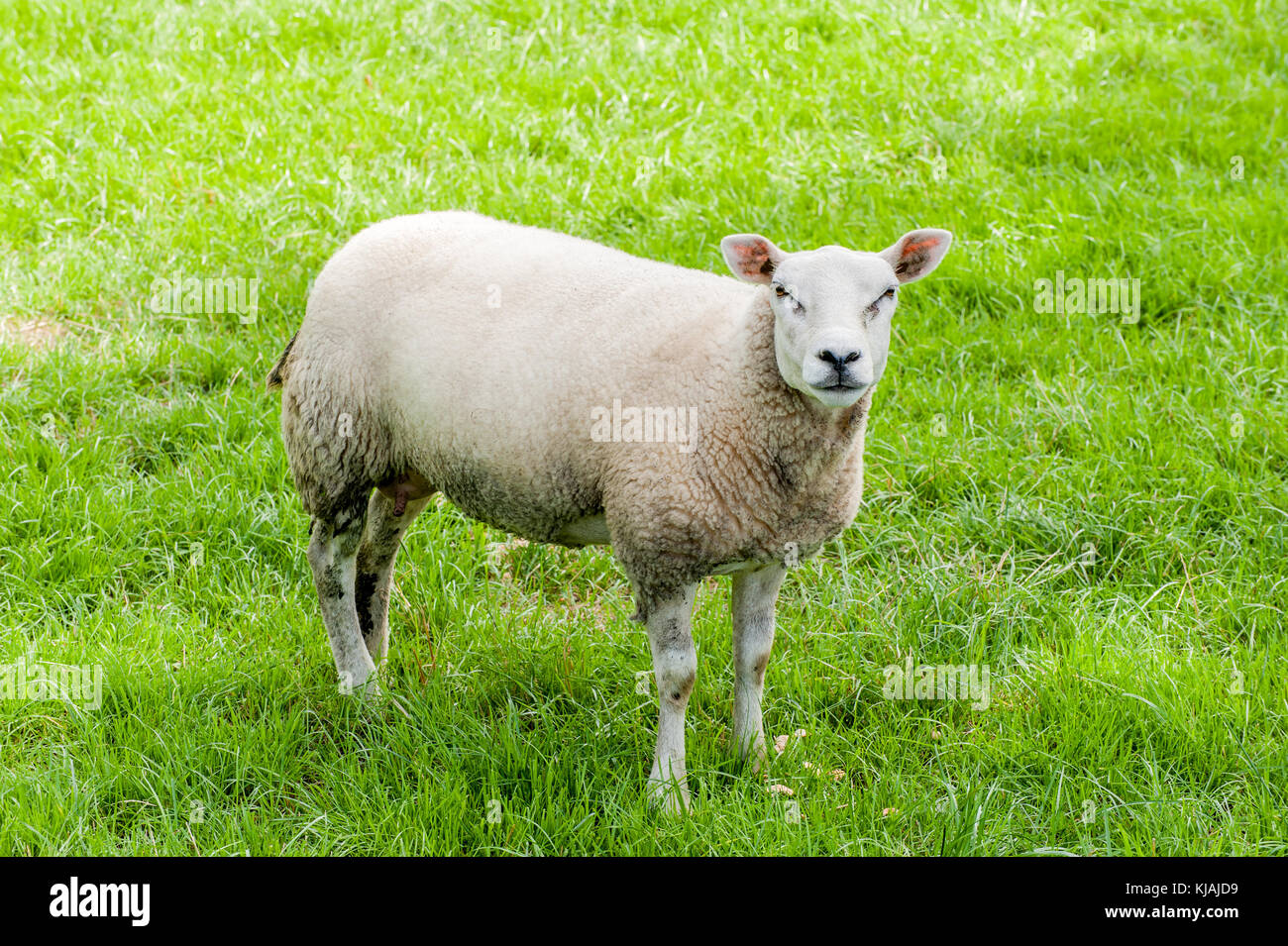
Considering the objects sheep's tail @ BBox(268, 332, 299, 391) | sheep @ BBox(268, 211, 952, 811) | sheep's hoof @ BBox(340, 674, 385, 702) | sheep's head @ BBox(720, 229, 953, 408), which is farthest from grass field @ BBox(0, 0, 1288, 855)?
sheep's head @ BBox(720, 229, 953, 408)

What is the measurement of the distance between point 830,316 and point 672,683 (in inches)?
46.2

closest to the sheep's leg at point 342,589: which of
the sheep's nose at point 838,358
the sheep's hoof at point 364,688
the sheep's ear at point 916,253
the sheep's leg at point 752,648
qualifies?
the sheep's hoof at point 364,688

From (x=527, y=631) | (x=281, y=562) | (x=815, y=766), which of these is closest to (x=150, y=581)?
(x=281, y=562)

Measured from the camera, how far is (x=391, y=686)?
4242mm

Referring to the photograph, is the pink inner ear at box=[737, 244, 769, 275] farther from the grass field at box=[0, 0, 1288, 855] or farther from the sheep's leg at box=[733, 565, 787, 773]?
the grass field at box=[0, 0, 1288, 855]

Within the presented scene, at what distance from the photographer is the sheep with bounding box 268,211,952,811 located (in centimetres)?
336

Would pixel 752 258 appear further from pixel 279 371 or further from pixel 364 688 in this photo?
pixel 364 688

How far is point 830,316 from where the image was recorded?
309 centimetres

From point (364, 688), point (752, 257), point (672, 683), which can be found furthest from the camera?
point (364, 688)

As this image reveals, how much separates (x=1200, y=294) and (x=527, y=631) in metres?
3.68

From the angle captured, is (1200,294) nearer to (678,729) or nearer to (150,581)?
(678,729)

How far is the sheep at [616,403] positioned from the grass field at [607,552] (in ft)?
1.39

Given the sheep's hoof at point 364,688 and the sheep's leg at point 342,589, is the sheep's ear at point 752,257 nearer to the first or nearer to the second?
the sheep's leg at point 342,589

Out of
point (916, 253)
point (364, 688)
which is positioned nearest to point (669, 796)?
point (364, 688)
